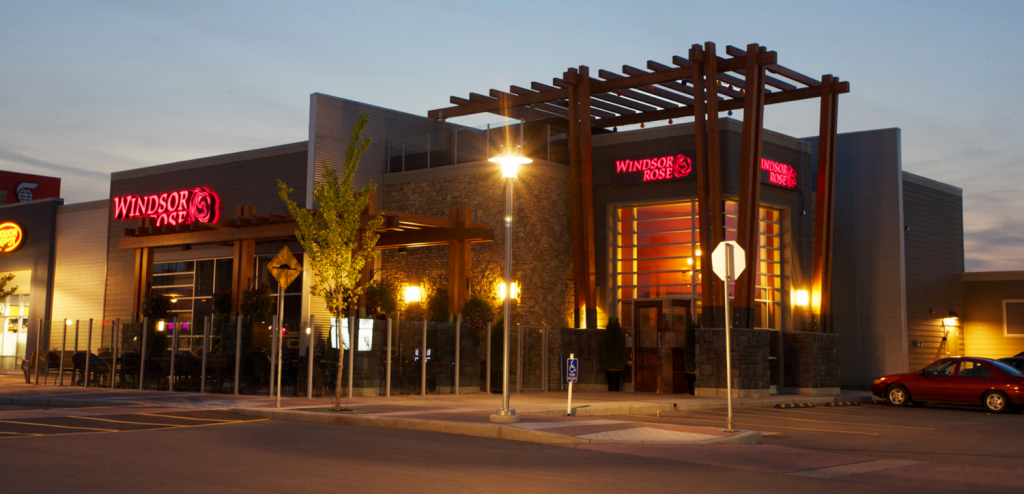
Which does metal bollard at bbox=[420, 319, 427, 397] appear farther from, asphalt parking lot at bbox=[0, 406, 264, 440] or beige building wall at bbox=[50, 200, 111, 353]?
beige building wall at bbox=[50, 200, 111, 353]

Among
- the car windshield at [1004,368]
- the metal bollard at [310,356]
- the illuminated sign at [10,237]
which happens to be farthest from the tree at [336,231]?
the illuminated sign at [10,237]

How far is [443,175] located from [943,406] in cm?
1521

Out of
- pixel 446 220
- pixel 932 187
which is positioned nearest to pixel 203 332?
pixel 446 220

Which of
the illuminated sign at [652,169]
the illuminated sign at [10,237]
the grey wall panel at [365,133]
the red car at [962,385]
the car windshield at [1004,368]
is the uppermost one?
the grey wall panel at [365,133]

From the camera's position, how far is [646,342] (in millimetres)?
26516

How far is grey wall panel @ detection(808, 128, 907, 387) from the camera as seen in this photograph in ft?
103

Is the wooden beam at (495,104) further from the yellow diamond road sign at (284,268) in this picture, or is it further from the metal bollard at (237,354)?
the yellow diamond road sign at (284,268)

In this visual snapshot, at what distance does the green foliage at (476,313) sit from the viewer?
24672mm

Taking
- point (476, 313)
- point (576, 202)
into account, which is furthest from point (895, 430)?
point (576, 202)

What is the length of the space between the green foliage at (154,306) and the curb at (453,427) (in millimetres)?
11938

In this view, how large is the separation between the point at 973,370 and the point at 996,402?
93 centimetres

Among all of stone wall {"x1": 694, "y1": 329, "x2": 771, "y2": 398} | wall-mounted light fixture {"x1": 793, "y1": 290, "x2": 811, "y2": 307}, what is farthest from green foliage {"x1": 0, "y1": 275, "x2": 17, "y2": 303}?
wall-mounted light fixture {"x1": 793, "y1": 290, "x2": 811, "y2": 307}

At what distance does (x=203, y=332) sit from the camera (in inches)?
905

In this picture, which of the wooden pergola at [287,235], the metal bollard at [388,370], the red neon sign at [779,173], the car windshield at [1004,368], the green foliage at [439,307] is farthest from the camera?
the red neon sign at [779,173]
